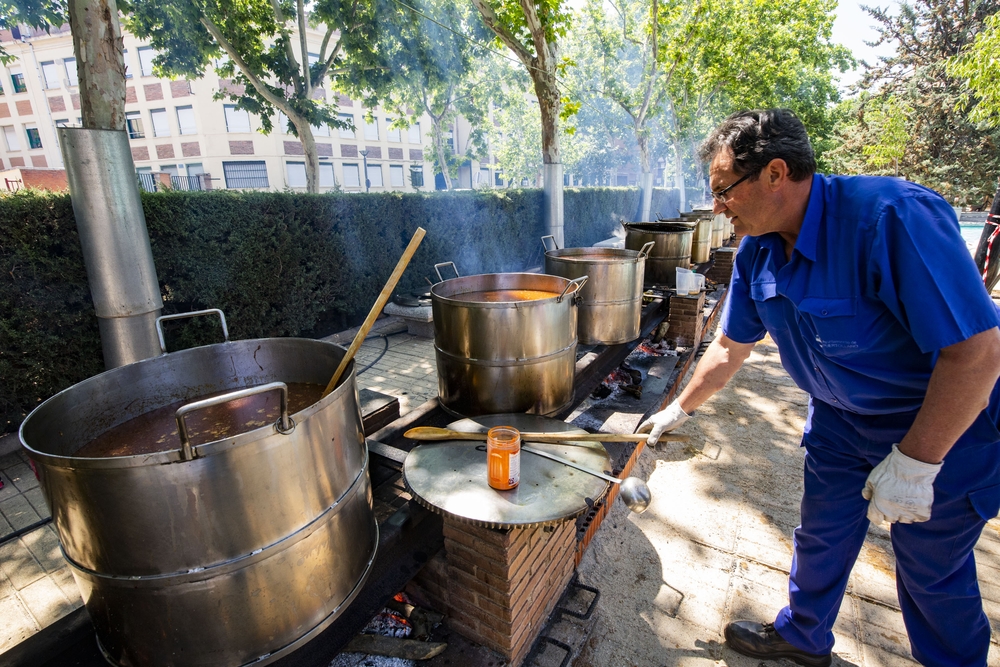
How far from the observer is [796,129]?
1.82m

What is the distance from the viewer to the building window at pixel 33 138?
1384 inches

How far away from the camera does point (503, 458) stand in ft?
6.38

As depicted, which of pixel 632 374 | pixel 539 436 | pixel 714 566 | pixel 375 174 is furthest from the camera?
pixel 375 174

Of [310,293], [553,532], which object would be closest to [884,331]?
[553,532]

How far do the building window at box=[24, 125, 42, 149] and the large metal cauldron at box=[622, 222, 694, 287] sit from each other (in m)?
47.9

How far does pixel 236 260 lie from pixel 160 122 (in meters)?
36.0

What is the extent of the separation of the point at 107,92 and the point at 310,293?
3.69 meters

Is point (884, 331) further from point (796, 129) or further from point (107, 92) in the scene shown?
point (107, 92)

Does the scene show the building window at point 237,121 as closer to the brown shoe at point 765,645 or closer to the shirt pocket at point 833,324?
the shirt pocket at point 833,324

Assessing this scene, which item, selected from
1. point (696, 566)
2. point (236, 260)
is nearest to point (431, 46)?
point (236, 260)

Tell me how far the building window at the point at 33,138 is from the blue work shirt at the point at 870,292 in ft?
165

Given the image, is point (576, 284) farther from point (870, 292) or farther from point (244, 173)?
point (244, 173)

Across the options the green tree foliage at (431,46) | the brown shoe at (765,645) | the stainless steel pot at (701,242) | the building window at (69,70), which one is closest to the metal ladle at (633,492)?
the brown shoe at (765,645)

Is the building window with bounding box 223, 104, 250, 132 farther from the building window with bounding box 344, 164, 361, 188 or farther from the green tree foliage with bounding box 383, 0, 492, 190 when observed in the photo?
the green tree foliage with bounding box 383, 0, 492, 190
